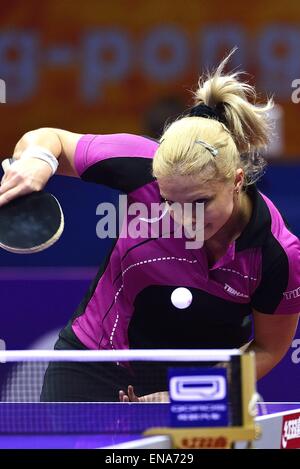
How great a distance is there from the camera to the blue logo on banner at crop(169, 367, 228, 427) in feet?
7.17

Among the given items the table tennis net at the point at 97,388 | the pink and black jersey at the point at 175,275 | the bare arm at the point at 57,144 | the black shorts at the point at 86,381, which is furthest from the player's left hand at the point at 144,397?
the bare arm at the point at 57,144

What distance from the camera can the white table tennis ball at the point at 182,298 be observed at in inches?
129

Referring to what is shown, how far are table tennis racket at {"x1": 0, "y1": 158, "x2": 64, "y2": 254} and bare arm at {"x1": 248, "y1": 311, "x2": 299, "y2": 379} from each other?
0.78 meters

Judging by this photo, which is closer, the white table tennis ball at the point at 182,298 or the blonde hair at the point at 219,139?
the blonde hair at the point at 219,139

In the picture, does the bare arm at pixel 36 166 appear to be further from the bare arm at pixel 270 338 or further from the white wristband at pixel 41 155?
the bare arm at pixel 270 338

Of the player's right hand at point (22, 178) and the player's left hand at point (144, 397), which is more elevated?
the player's right hand at point (22, 178)

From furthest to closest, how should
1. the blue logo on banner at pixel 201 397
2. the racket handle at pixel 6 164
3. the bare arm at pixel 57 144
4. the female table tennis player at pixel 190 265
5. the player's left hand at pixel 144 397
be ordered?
the bare arm at pixel 57 144
the female table tennis player at pixel 190 265
the racket handle at pixel 6 164
the player's left hand at pixel 144 397
the blue logo on banner at pixel 201 397

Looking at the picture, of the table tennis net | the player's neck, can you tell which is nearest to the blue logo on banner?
the table tennis net

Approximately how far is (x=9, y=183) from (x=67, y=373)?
75 cm

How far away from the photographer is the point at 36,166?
3.13 m

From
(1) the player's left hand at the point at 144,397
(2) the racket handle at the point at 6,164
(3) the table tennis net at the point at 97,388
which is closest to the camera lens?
(3) the table tennis net at the point at 97,388

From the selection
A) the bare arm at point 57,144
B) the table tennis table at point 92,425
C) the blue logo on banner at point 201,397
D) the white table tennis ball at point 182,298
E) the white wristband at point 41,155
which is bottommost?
the table tennis table at point 92,425

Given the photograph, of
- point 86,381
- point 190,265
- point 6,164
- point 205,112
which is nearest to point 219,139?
point 205,112

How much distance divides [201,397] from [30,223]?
105 cm
